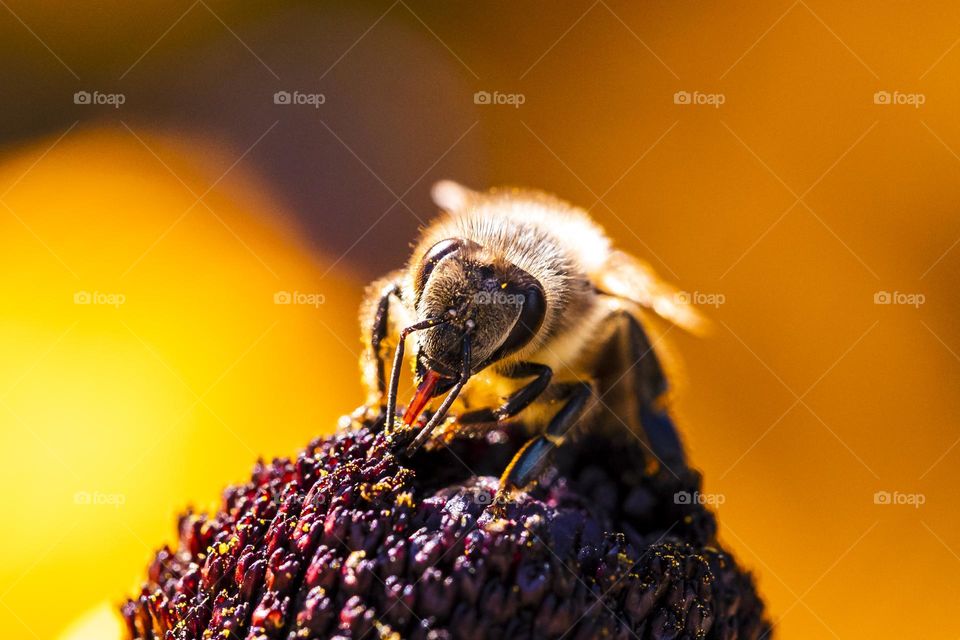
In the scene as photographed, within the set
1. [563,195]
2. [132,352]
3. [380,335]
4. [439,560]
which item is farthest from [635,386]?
[563,195]

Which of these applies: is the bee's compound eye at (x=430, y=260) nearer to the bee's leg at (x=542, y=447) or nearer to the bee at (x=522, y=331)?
the bee at (x=522, y=331)

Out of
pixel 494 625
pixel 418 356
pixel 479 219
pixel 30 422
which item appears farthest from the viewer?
pixel 30 422

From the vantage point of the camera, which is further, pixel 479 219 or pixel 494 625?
pixel 479 219

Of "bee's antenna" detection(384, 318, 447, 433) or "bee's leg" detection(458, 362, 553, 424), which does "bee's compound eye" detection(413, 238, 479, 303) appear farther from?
"bee's leg" detection(458, 362, 553, 424)

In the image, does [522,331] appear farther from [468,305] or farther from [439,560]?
[439,560]

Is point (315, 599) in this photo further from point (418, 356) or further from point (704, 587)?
point (704, 587)

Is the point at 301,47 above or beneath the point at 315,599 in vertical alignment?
above

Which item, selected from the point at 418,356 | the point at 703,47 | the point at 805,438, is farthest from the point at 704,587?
the point at 703,47
